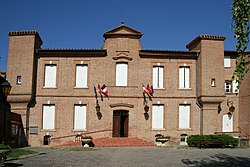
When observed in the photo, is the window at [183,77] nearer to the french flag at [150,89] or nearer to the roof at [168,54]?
the roof at [168,54]

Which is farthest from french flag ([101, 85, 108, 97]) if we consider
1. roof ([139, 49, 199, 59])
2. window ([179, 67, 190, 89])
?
window ([179, 67, 190, 89])

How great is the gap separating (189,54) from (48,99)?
12498mm

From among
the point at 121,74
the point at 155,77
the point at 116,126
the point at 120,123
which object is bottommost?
the point at 116,126

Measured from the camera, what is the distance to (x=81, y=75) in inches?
993

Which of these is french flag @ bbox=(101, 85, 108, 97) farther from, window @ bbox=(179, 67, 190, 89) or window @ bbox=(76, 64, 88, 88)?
window @ bbox=(179, 67, 190, 89)

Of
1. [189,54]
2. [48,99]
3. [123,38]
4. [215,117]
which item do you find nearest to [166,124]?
[215,117]

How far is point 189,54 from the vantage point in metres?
25.8

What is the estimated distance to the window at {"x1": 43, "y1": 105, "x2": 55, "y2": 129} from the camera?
2450 cm

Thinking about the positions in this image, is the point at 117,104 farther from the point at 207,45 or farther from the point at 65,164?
the point at 65,164

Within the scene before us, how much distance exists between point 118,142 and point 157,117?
4181 millimetres

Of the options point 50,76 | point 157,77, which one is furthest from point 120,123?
point 50,76

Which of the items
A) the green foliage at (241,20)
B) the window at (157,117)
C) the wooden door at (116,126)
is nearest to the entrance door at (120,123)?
the wooden door at (116,126)

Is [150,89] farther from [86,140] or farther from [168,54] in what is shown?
[86,140]

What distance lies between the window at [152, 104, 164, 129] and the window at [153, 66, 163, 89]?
1739mm
